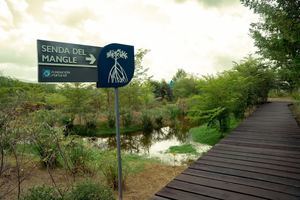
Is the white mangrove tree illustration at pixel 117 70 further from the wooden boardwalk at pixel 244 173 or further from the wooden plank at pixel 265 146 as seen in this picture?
the wooden plank at pixel 265 146

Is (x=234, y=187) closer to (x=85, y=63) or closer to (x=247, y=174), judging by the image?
(x=247, y=174)

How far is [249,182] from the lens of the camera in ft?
11.6

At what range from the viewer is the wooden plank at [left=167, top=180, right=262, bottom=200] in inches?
122

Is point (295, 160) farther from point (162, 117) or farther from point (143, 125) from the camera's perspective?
point (162, 117)

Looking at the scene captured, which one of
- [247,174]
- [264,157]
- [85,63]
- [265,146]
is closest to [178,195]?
[247,174]

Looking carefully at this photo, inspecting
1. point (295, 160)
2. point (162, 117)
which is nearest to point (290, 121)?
point (295, 160)

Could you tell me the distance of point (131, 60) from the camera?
357cm

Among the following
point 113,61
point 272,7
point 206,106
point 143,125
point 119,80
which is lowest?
point 143,125

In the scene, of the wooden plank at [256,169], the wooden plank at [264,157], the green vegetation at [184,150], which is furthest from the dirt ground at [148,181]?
the green vegetation at [184,150]

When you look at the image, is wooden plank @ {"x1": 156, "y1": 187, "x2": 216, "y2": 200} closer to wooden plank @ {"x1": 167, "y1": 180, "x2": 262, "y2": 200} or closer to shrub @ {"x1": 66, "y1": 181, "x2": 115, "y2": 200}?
wooden plank @ {"x1": 167, "y1": 180, "x2": 262, "y2": 200}

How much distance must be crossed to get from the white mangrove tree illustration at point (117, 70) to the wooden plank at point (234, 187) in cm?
173

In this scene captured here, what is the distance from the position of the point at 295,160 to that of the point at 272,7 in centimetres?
313

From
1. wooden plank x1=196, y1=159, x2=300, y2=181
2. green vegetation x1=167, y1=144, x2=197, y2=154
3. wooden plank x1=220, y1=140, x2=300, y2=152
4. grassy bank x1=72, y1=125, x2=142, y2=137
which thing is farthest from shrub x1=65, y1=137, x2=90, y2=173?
grassy bank x1=72, y1=125, x2=142, y2=137

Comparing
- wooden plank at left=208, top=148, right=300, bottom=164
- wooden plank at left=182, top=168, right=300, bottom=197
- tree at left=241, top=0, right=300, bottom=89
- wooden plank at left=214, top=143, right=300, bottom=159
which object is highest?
tree at left=241, top=0, right=300, bottom=89
